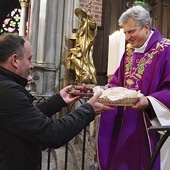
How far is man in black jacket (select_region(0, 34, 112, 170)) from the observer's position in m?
1.38

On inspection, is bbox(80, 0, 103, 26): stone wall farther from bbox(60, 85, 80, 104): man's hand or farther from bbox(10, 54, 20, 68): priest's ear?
bbox(10, 54, 20, 68): priest's ear

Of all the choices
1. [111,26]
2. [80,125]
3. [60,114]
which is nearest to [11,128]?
[80,125]

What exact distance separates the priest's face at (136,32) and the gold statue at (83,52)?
10.1ft

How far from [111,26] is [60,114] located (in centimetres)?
212

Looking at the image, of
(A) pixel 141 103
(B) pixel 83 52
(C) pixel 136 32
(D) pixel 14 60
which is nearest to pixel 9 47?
(D) pixel 14 60

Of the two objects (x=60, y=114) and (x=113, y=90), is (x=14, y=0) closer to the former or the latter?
(x=60, y=114)

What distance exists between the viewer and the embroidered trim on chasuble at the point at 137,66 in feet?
7.27

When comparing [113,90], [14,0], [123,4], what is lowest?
[113,90]

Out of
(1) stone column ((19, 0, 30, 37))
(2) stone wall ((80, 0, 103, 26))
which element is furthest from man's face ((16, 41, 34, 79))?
(1) stone column ((19, 0, 30, 37))

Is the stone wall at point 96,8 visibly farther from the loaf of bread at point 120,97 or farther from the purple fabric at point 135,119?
the loaf of bread at point 120,97

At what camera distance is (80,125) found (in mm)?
1509

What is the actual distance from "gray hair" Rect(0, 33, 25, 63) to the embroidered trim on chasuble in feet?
3.41

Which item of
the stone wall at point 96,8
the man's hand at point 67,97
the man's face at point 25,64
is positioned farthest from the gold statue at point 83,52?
the man's face at point 25,64

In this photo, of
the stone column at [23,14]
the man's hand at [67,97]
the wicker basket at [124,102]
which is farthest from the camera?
the stone column at [23,14]
